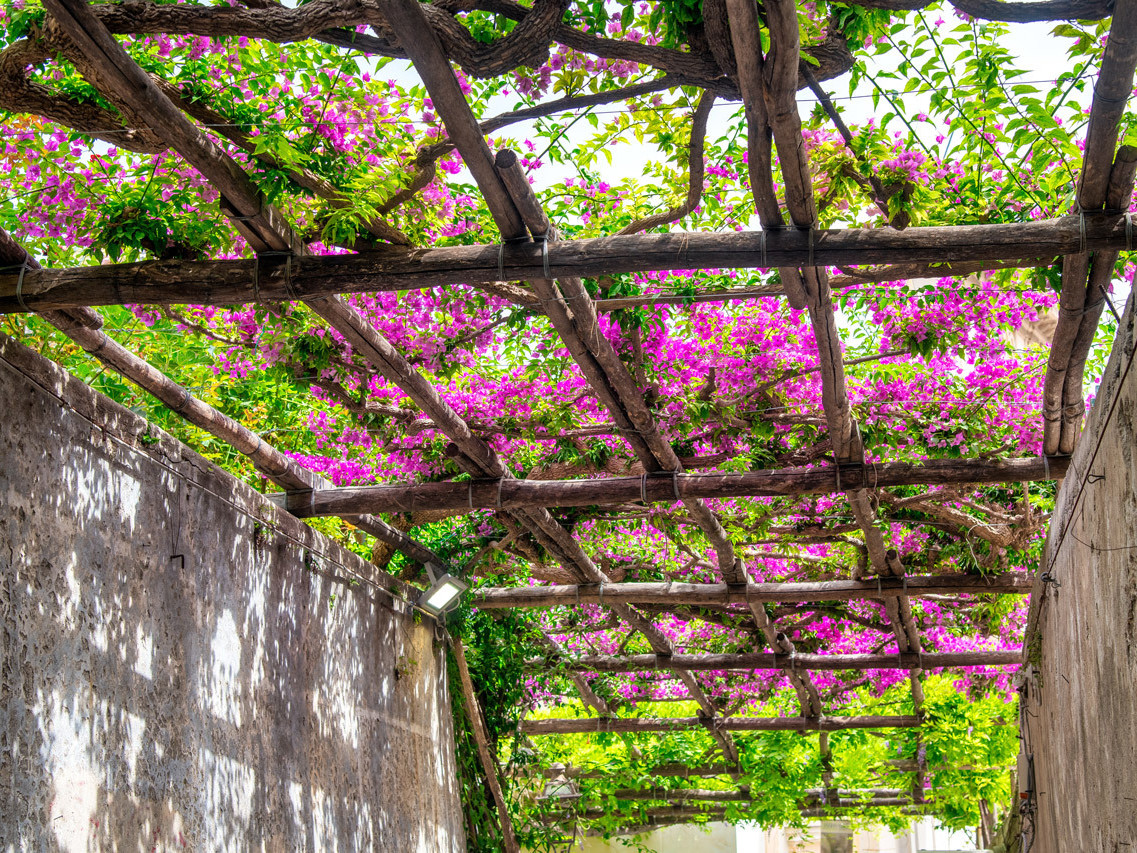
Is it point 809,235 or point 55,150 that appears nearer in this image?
point 809,235

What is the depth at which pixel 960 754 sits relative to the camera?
400 inches

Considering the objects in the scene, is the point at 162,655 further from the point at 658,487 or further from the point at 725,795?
the point at 725,795

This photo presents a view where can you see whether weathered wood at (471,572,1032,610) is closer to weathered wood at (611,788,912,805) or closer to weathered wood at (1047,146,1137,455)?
weathered wood at (1047,146,1137,455)

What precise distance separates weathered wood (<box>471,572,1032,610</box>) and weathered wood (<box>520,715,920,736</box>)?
347 cm

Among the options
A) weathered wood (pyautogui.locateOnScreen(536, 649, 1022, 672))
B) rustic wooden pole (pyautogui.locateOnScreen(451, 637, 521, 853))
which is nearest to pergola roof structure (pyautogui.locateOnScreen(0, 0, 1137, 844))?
rustic wooden pole (pyautogui.locateOnScreen(451, 637, 521, 853))

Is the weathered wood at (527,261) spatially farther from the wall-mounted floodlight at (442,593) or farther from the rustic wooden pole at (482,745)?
the rustic wooden pole at (482,745)

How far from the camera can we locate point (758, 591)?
6496 millimetres

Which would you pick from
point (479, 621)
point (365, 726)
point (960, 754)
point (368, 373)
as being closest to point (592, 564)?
point (479, 621)

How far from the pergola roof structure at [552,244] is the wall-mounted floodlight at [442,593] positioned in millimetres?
1120

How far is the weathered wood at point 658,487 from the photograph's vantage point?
→ 463 cm

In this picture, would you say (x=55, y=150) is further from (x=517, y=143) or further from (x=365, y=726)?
(x=365, y=726)

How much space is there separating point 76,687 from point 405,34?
209 cm

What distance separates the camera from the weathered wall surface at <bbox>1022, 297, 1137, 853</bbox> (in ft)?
7.48

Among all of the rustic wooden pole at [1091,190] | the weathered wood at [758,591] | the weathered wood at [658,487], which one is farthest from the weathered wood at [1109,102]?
the weathered wood at [758,591]
